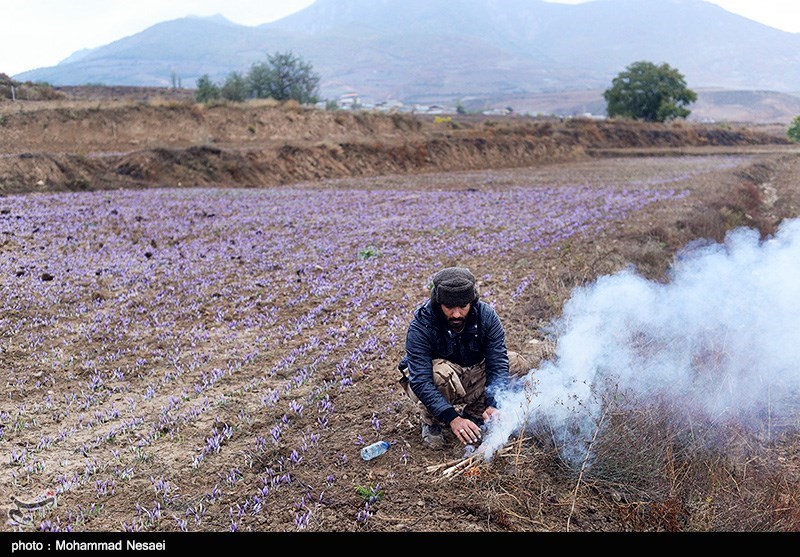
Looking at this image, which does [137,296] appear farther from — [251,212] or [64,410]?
[251,212]

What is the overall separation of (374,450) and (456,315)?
122cm

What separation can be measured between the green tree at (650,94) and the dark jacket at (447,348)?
6822 centimetres

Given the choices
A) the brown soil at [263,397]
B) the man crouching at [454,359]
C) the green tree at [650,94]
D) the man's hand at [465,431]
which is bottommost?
the brown soil at [263,397]

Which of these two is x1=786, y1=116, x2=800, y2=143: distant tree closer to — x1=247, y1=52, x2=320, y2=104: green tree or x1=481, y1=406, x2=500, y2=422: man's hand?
x1=247, y1=52, x2=320, y2=104: green tree

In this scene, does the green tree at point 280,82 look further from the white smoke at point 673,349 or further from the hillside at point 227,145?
the white smoke at point 673,349

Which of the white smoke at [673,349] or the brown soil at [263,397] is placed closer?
the brown soil at [263,397]

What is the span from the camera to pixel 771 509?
3.76m

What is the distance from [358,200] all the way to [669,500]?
56.5 ft

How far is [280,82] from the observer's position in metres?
A: 63.2

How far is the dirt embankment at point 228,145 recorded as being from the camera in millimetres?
24438

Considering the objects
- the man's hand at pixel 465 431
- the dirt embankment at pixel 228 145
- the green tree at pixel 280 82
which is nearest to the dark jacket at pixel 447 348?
the man's hand at pixel 465 431

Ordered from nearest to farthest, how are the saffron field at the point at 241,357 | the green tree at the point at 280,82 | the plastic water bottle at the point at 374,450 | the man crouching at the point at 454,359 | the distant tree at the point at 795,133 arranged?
the saffron field at the point at 241,357 → the man crouching at the point at 454,359 → the plastic water bottle at the point at 374,450 → the distant tree at the point at 795,133 → the green tree at the point at 280,82
